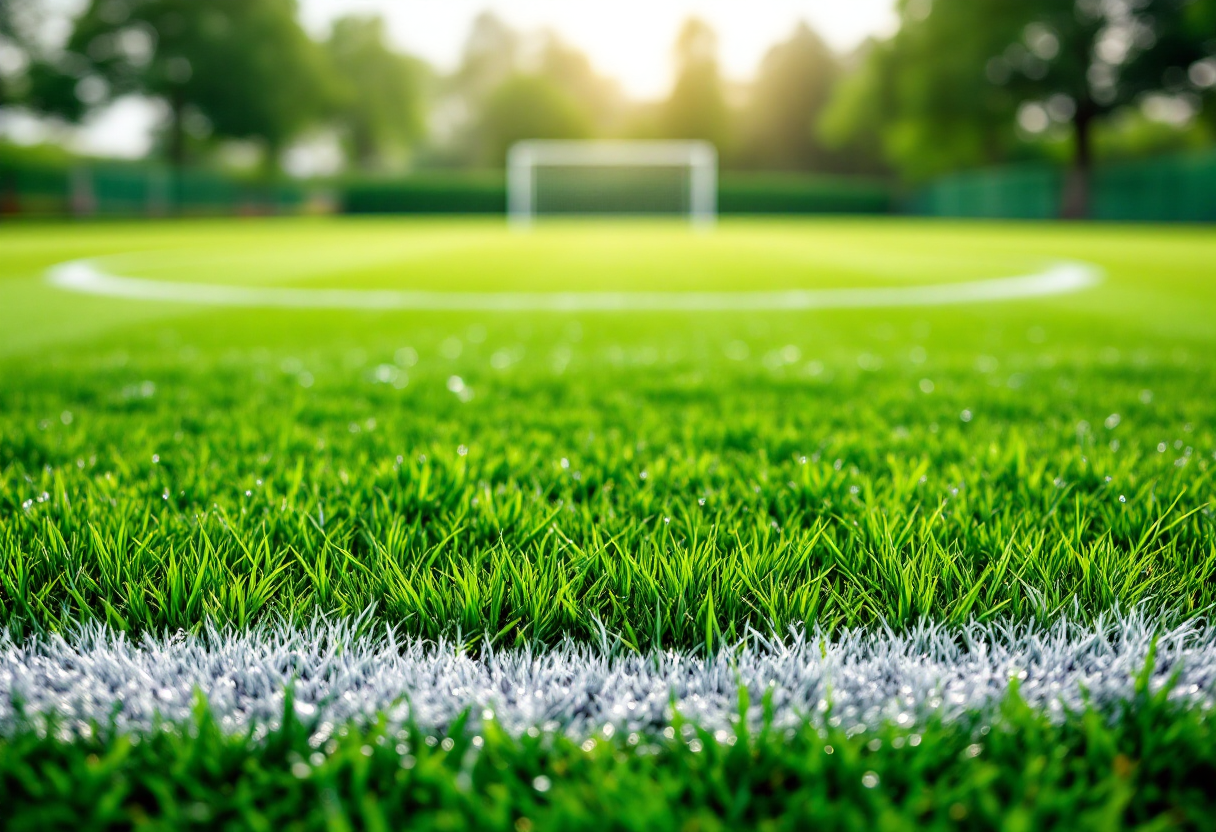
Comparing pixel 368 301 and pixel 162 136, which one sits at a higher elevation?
pixel 162 136

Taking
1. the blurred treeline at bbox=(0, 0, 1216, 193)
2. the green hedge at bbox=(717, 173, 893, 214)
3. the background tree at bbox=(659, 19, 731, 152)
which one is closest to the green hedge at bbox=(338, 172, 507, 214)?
the blurred treeline at bbox=(0, 0, 1216, 193)

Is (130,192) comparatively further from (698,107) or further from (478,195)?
(698,107)

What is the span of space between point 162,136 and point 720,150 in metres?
33.9

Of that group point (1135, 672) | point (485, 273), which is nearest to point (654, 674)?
point (1135, 672)

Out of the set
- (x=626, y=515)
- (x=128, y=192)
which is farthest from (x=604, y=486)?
(x=128, y=192)

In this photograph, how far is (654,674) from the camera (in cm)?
140

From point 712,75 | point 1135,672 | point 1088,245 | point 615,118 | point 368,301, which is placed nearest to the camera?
point 1135,672

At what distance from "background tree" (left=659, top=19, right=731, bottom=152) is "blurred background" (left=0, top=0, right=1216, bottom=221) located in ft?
0.45

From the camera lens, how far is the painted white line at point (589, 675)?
4.25 feet

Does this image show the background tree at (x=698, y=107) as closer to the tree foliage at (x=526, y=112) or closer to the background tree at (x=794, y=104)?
the background tree at (x=794, y=104)

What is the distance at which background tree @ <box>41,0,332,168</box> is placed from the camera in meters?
42.9

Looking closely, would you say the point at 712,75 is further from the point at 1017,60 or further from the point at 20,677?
the point at 20,677

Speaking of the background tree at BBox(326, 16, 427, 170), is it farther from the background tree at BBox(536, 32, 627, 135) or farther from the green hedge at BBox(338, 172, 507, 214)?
the background tree at BBox(536, 32, 627, 135)

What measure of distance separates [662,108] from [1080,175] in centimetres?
3428
